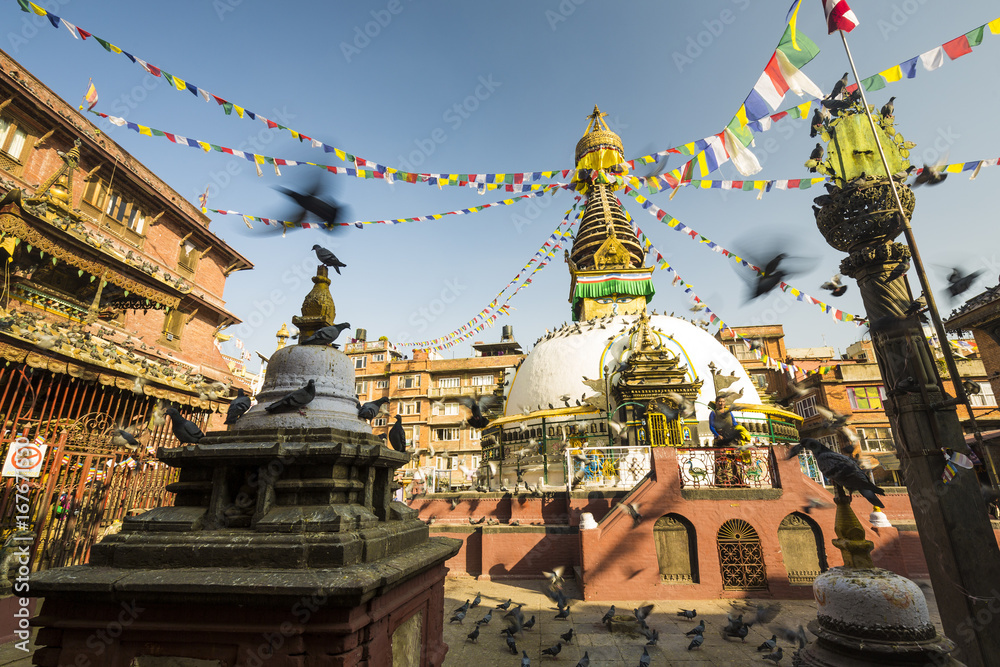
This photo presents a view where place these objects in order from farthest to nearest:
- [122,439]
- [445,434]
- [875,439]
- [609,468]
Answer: [445,434]
[875,439]
[609,468]
[122,439]

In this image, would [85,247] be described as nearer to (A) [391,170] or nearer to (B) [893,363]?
(A) [391,170]

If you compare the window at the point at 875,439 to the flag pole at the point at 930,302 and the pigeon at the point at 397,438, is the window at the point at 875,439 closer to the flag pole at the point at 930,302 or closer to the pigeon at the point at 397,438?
the flag pole at the point at 930,302

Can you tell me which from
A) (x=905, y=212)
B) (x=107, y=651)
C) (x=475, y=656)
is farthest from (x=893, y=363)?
(x=107, y=651)

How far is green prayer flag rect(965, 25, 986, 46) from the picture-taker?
7.29 m

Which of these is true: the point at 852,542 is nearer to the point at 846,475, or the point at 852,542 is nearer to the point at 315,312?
the point at 846,475

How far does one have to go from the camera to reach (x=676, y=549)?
9.18m

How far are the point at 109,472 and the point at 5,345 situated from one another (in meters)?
2.77

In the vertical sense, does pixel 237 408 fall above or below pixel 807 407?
below

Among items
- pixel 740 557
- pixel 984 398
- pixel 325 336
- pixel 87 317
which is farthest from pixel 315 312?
pixel 984 398

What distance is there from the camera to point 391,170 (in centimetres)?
1253

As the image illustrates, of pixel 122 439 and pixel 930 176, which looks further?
pixel 122 439

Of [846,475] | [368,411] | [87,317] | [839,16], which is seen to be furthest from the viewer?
[87,317]

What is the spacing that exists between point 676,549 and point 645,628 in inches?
104

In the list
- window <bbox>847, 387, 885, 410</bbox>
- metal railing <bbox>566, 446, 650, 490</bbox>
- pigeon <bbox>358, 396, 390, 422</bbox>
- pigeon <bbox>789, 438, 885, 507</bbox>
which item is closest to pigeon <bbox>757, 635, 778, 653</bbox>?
pigeon <bbox>789, 438, 885, 507</bbox>
